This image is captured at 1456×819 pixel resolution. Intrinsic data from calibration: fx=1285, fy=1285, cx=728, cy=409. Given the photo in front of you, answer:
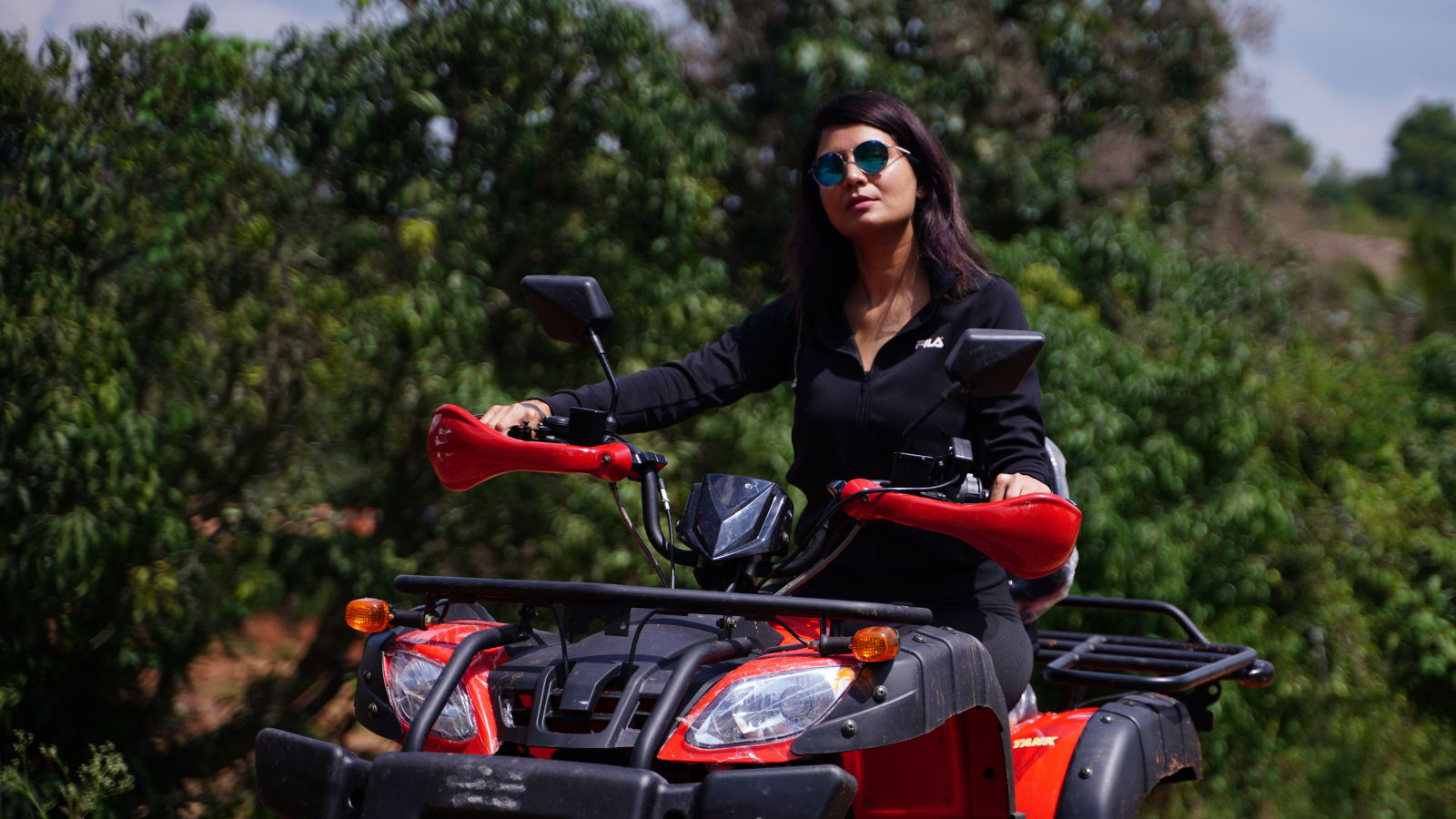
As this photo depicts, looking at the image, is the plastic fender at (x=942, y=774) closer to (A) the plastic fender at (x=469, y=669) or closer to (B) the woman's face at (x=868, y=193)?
(A) the plastic fender at (x=469, y=669)

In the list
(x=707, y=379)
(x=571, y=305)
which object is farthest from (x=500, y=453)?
(x=707, y=379)

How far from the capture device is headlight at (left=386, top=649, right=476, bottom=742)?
209 cm

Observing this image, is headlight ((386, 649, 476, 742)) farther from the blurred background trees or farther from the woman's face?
the blurred background trees

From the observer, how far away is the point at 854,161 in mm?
2812

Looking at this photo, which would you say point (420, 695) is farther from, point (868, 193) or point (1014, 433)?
point (868, 193)

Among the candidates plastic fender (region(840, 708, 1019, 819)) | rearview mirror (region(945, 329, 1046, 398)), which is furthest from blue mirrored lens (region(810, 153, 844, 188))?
plastic fender (region(840, 708, 1019, 819))

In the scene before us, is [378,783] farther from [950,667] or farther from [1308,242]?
[1308,242]

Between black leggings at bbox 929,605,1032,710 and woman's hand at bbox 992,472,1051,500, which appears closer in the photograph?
woman's hand at bbox 992,472,1051,500

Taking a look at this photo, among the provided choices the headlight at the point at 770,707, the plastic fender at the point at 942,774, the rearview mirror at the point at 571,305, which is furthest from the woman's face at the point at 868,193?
the headlight at the point at 770,707

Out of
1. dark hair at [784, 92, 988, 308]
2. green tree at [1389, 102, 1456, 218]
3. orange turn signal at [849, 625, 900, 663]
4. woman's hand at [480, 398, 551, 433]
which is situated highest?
green tree at [1389, 102, 1456, 218]

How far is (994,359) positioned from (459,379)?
345cm

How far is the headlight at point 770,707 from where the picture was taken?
6.37 feet

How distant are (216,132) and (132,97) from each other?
0.33 m

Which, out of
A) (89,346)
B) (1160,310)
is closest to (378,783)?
(89,346)
